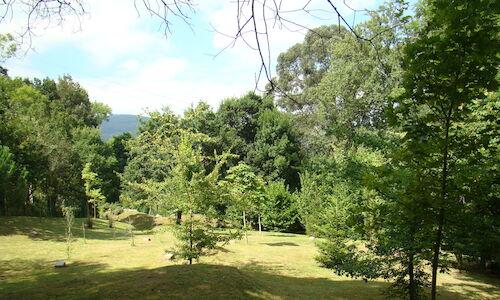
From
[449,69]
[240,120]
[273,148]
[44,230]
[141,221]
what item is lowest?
[141,221]

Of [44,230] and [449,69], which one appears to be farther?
[44,230]

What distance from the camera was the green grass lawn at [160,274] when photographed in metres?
4.70

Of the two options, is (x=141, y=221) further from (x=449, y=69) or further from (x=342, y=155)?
(x=449, y=69)

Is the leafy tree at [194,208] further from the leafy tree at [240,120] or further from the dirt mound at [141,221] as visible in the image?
the leafy tree at [240,120]

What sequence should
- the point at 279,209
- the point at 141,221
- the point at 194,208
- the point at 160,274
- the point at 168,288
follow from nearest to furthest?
the point at 168,288 → the point at 160,274 → the point at 194,208 → the point at 279,209 → the point at 141,221

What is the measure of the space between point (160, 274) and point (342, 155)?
346 inches

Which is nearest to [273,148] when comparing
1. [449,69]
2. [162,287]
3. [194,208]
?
[194,208]

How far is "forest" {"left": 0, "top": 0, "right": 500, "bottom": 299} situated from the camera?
2938 millimetres

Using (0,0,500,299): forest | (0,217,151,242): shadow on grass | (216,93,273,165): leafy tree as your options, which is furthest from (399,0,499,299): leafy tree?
(216,93,273,165): leafy tree

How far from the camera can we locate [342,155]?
1238 cm

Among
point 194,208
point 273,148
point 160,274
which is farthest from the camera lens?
point 273,148

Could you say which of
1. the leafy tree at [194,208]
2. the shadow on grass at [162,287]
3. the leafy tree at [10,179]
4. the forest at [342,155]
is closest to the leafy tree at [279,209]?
the forest at [342,155]

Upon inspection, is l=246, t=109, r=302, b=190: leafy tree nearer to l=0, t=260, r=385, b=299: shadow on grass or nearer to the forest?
the forest

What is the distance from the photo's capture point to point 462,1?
110 inches
